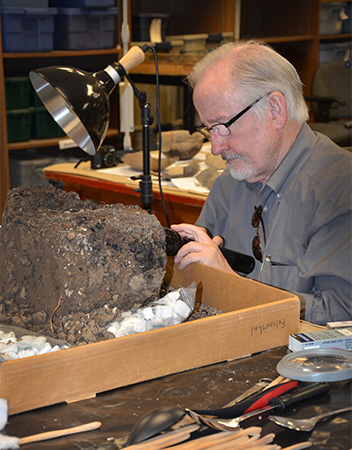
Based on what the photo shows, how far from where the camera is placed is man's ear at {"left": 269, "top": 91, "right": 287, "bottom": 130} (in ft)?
5.45

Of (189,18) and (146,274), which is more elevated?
(189,18)

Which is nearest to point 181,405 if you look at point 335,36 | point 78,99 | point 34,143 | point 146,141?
point 78,99

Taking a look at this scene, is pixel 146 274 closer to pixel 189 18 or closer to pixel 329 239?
pixel 329 239

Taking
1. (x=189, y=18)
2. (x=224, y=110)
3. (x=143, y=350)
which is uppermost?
(x=189, y=18)

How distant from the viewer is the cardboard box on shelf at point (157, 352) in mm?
921

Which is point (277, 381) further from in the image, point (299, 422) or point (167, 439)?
point (167, 439)

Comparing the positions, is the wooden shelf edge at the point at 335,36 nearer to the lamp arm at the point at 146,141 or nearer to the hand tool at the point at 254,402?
the lamp arm at the point at 146,141

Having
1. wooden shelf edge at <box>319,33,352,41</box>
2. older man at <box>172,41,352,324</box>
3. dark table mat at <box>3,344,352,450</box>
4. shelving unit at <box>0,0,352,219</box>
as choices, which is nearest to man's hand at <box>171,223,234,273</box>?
older man at <box>172,41,352,324</box>

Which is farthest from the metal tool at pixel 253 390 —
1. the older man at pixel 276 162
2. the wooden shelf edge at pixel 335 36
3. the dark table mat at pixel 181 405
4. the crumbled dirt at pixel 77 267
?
the wooden shelf edge at pixel 335 36

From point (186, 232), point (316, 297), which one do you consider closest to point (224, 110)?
point (186, 232)

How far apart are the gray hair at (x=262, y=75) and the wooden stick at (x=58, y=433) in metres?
1.02

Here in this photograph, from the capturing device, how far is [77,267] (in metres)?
1.13

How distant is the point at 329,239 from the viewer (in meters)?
1.57

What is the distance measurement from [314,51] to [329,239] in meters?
4.02
